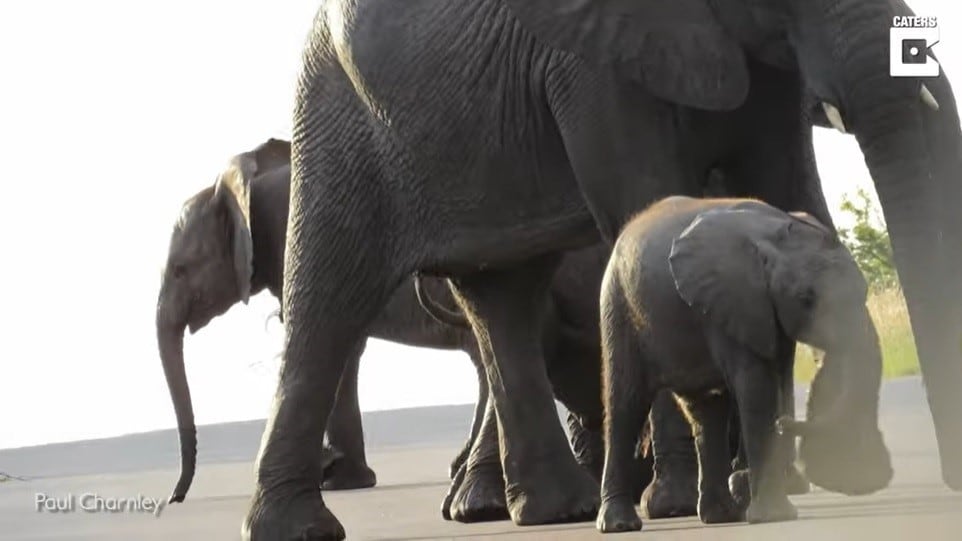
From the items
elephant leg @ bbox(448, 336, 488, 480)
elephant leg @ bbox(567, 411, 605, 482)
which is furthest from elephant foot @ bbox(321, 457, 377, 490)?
elephant leg @ bbox(567, 411, 605, 482)

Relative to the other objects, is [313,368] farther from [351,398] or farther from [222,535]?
[351,398]

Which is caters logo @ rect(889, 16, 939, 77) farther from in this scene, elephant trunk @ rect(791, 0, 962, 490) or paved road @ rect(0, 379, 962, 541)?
paved road @ rect(0, 379, 962, 541)

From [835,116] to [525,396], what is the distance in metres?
1.87

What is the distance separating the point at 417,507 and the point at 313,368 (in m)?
1.98

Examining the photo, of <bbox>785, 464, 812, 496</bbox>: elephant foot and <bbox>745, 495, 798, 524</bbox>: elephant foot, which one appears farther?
<bbox>785, 464, 812, 496</bbox>: elephant foot

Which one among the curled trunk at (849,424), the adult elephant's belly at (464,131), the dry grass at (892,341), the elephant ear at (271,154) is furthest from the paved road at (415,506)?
the elephant ear at (271,154)

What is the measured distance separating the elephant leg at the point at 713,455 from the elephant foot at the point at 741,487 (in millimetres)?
130

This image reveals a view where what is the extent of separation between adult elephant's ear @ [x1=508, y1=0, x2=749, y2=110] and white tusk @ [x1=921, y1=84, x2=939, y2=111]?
1.98ft

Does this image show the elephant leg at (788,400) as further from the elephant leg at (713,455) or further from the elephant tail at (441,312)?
the elephant tail at (441,312)

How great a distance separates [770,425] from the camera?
379 inches

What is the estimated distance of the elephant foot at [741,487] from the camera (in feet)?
32.6

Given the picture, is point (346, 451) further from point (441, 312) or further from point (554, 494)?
point (554, 494)

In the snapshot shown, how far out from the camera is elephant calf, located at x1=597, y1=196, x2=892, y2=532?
949 cm

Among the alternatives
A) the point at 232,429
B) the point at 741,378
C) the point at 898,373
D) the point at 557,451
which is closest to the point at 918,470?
the point at 557,451
